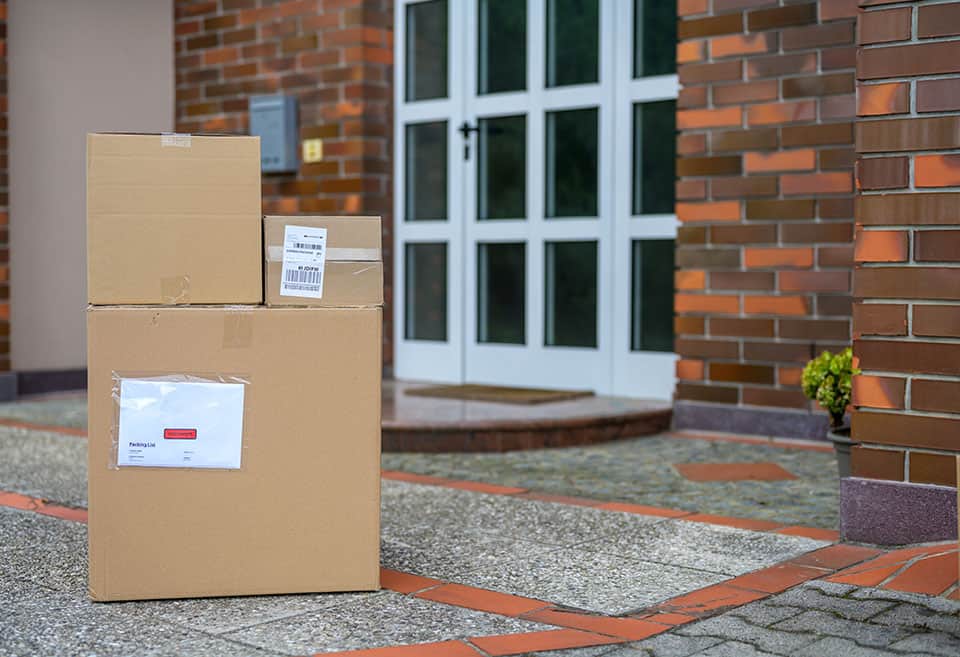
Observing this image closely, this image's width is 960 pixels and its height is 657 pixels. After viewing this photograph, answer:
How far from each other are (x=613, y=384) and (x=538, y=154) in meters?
1.24

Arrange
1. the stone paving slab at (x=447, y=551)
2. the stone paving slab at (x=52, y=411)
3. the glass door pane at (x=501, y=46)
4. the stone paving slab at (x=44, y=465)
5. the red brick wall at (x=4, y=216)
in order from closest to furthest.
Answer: the stone paving slab at (x=447, y=551) → the stone paving slab at (x=44, y=465) → the stone paving slab at (x=52, y=411) → the glass door pane at (x=501, y=46) → the red brick wall at (x=4, y=216)

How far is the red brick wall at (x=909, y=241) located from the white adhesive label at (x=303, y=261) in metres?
1.49

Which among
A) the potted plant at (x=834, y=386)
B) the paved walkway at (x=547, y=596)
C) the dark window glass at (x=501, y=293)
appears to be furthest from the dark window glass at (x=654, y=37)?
the paved walkway at (x=547, y=596)

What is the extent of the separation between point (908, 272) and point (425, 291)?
4021 mm

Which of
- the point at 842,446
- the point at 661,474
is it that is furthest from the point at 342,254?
the point at 661,474

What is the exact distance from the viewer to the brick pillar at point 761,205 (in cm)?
539

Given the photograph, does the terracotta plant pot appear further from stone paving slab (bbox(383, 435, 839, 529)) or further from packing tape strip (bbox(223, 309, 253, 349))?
packing tape strip (bbox(223, 309, 253, 349))

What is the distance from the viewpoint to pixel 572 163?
6.52 meters

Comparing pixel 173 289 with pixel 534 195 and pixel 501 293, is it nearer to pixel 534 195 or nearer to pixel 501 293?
pixel 534 195

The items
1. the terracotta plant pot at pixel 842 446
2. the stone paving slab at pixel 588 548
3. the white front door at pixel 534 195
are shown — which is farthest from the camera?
the white front door at pixel 534 195

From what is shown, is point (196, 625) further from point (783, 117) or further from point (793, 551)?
point (783, 117)

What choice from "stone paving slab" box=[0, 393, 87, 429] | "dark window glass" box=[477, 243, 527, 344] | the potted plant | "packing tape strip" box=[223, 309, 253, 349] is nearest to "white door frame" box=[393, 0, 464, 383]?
"dark window glass" box=[477, 243, 527, 344]

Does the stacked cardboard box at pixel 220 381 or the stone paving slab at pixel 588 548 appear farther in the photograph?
the stone paving slab at pixel 588 548

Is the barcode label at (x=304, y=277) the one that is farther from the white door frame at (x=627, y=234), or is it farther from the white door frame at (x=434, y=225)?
the white door frame at (x=434, y=225)
